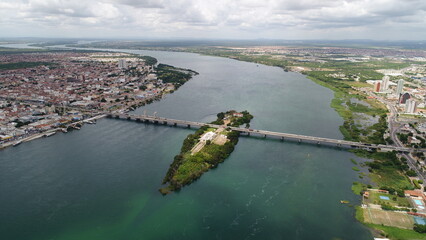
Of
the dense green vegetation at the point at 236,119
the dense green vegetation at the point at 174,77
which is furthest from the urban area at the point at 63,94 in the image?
the dense green vegetation at the point at 236,119

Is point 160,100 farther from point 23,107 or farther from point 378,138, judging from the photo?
point 378,138

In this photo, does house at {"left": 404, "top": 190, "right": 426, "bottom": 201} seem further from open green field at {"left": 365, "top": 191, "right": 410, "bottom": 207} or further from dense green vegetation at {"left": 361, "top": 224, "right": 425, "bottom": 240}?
dense green vegetation at {"left": 361, "top": 224, "right": 425, "bottom": 240}

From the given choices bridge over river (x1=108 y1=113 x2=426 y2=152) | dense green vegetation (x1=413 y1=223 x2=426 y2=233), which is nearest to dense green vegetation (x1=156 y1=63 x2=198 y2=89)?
bridge over river (x1=108 y1=113 x2=426 y2=152)

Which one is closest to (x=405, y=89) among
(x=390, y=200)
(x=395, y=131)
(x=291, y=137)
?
(x=395, y=131)

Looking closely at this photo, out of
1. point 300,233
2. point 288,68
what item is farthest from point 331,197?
point 288,68

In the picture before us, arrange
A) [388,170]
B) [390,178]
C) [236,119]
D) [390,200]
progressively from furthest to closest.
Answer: [236,119], [388,170], [390,178], [390,200]

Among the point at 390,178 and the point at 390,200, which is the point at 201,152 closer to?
the point at 390,200
